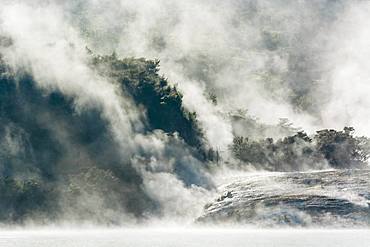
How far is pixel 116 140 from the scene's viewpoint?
150750 mm

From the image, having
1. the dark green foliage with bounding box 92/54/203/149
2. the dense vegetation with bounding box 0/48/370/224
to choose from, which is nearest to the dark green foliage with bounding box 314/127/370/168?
the dense vegetation with bounding box 0/48/370/224

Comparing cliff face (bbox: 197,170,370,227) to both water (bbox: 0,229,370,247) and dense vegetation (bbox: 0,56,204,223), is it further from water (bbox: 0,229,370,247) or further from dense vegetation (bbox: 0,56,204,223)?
dense vegetation (bbox: 0,56,204,223)

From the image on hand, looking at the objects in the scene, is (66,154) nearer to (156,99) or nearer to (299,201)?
(156,99)

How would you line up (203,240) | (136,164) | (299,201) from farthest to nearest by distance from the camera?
(136,164) < (299,201) < (203,240)

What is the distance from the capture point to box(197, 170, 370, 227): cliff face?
132625 mm

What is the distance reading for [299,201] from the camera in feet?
439

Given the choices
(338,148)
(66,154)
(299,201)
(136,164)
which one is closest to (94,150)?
(66,154)

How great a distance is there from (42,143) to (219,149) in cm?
3354

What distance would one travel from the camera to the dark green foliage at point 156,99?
161250mm

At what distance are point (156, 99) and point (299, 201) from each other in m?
38.2

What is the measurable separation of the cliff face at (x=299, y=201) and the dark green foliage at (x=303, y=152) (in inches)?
1012

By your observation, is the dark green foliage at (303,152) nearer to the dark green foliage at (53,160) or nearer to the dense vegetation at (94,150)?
the dense vegetation at (94,150)

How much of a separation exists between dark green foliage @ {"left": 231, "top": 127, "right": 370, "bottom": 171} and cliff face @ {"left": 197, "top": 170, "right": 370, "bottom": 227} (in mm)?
25715

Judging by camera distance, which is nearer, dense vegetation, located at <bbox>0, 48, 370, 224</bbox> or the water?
the water
